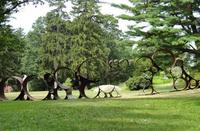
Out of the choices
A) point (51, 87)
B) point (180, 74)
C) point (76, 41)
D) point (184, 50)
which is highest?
point (76, 41)

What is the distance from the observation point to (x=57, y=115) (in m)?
12.1

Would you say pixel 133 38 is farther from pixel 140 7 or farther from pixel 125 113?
pixel 125 113

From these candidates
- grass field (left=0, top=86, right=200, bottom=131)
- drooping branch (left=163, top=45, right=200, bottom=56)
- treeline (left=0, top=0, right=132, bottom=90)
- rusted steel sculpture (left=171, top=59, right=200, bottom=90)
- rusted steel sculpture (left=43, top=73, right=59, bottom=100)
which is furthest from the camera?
treeline (left=0, top=0, right=132, bottom=90)

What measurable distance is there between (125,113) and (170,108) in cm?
191

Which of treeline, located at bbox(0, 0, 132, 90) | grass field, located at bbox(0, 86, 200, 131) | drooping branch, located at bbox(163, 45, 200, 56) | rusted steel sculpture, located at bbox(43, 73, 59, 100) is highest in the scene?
treeline, located at bbox(0, 0, 132, 90)

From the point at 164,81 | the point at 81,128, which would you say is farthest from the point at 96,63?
the point at 81,128

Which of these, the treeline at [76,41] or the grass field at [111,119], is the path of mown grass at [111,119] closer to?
the grass field at [111,119]

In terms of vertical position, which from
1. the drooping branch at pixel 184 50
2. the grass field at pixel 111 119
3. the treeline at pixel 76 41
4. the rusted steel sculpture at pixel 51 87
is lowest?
the grass field at pixel 111 119

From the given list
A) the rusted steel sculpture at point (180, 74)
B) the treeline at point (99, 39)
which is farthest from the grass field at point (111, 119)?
the rusted steel sculpture at point (180, 74)

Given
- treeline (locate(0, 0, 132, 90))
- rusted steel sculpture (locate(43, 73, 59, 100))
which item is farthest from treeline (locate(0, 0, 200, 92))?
rusted steel sculpture (locate(43, 73, 59, 100))

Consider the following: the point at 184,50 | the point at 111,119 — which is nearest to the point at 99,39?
the point at 184,50

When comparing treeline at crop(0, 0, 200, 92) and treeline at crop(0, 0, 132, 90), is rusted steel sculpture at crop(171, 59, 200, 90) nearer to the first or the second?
treeline at crop(0, 0, 200, 92)

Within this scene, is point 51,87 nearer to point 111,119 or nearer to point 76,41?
point 111,119

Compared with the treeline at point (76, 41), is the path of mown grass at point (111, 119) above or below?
Answer: below
